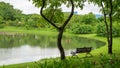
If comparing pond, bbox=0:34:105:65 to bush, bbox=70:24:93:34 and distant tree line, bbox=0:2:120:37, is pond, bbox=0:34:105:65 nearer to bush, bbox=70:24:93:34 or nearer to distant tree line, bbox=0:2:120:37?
distant tree line, bbox=0:2:120:37

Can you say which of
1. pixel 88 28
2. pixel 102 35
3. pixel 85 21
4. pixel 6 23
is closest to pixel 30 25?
pixel 6 23

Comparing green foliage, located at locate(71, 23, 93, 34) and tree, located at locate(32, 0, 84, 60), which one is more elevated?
tree, located at locate(32, 0, 84, 60)

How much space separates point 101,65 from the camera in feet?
32.4

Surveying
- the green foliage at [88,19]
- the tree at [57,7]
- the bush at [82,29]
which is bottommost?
the bush at [82,29]

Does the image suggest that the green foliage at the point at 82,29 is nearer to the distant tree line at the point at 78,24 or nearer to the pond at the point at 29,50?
the distant tree line at the point at 78,24

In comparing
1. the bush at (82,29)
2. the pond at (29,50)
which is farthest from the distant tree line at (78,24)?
the pond at (29,50)

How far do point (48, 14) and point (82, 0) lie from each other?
240 centimetres

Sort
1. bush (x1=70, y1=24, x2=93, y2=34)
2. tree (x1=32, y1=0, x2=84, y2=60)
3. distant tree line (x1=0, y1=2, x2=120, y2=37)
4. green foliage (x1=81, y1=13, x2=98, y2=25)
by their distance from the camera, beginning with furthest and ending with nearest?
green foliage (x1=81, y1=13, x2=98, y2=25)
bush (x1=70, y1=24, x2=93, y2=34)
distant tree line (x1=0, y1=2, x2=120, y2=37)
tree (x1=32, y1=0, x2=84, y2=60)

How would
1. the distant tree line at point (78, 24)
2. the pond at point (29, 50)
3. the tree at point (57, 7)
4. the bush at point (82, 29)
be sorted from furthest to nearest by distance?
the bush at point (82, 29), the distant tree line at point (78, 24), the pond at point (29, 50), the tree at point (57, 7)

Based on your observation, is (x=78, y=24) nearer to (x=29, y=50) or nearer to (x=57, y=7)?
(x=29, y=50)

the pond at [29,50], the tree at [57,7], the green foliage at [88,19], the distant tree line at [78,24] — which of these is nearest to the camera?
the tree at [57,7]

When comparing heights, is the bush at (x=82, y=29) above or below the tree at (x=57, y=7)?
below

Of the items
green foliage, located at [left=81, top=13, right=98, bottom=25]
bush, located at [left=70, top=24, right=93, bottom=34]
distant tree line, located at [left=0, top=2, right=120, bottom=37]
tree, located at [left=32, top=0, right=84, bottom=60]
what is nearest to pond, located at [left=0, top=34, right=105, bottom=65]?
tree, located at [left=32, top=0, right=84, bottom=60]

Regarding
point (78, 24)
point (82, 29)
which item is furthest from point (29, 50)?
point (78, 24)
